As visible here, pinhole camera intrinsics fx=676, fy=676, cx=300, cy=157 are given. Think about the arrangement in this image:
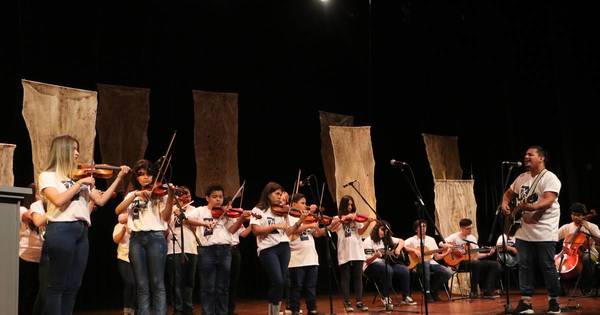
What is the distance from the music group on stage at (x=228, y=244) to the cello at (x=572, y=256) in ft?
0.05

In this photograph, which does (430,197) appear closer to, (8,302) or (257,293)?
(257,293)

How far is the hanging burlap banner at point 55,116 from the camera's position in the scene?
24.4 feet

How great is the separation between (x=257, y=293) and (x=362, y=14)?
17.8 feet

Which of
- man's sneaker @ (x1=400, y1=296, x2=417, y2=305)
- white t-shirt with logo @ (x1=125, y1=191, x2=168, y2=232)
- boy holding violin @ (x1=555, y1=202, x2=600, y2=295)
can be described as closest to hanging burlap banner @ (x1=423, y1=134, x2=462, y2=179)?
boy holding violin @ (x1=555, y1=202, x2=600, y2=295)

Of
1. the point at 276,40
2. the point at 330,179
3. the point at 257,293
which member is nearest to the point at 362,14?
the point at 276,40

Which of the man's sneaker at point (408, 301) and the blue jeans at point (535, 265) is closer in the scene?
the blue jeans at point (535, 265)

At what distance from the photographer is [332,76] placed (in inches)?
481

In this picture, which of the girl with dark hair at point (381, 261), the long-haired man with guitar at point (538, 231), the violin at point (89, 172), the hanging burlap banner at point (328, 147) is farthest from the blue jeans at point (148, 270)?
the hanging burlap banner at point (328, 147)

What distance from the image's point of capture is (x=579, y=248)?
387 inches

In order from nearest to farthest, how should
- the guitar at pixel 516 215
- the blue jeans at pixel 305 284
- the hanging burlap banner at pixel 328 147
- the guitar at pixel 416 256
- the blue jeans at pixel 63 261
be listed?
the blue jeans at pixel 63 261 → the guitar at pixel 516 215 → the blue jeans at pixel 305 284 → the guitar at pixel 416 256 → the hanging burlap banner at pixel 328 147

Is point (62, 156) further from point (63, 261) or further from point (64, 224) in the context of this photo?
point (63, 261)

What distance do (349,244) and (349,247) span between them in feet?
0.13

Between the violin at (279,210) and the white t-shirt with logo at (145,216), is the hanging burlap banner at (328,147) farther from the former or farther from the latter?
the white t-shirt with logo at (145,216)

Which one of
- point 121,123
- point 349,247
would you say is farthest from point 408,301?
point 121,123
